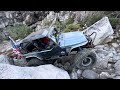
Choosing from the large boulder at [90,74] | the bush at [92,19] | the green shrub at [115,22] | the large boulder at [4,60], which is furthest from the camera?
the bush at [92,19]

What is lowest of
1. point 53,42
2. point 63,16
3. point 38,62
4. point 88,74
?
point 88,74

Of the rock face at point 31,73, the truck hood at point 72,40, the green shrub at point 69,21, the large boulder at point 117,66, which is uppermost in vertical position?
the green shrub at point 69,21

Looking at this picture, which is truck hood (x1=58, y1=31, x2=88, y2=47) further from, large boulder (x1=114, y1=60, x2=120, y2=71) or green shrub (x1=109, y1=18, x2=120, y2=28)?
green shrub (x1=109, y1=18, x2=120, y2=28)

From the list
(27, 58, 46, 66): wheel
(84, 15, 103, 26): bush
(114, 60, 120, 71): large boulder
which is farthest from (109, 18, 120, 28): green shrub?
(27, 58, 46, 66): wheel

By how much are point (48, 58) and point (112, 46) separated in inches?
83.9

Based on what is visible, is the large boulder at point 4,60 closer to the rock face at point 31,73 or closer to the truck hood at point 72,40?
the rock face at point 31,73

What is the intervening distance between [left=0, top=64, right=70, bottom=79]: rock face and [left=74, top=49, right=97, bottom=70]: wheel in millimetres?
536

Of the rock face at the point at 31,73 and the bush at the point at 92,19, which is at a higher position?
the bush at the point at 92,19

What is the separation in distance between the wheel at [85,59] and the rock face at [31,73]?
0.54m

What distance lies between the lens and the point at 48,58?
498 centimetres

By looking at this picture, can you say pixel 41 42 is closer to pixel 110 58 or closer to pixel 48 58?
pixel 48 58

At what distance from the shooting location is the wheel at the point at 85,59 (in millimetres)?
4816

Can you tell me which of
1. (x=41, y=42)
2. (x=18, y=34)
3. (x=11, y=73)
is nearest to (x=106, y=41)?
(x=41, y=42)

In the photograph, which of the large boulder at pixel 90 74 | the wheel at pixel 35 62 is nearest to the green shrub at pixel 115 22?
the large boulder at pixel 90 74
